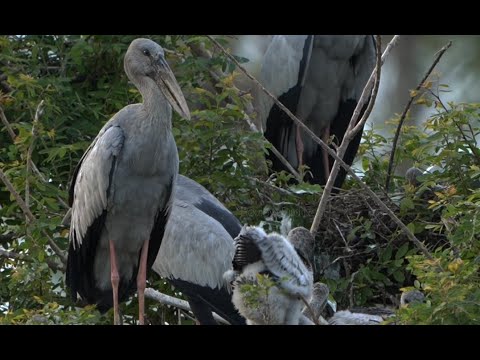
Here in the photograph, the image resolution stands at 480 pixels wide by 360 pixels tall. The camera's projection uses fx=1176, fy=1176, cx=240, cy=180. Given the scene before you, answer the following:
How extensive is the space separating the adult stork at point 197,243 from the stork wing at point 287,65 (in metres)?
1.58

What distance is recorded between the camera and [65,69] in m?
7.28

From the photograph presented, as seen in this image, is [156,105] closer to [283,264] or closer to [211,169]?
[211,169]

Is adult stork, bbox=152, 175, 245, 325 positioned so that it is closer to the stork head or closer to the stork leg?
the stork leg

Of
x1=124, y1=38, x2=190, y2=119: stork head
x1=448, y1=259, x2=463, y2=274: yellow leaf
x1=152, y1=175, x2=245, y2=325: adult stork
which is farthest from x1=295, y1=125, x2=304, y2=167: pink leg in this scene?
x1=448, y1=259, x2=463, y2=274: yellow leaf

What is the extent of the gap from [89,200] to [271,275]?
1.74m

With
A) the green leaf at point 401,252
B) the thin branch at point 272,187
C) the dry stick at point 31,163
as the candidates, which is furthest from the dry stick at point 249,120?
the dry stick at point 31,163

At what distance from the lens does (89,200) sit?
18.3 ft

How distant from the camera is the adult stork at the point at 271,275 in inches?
159

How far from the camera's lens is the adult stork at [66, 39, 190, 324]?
5551mm

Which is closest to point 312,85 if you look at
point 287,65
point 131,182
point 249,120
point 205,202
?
point 287,65

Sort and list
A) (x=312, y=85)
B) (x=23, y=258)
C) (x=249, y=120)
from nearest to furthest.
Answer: (x=23, y=258)
(x=249, y=120)
(x=312, y=85)
